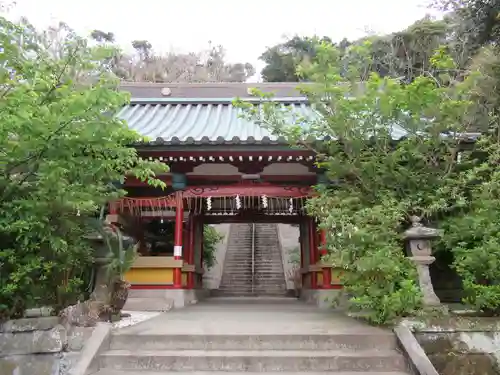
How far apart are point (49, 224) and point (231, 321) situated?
2.70 meters

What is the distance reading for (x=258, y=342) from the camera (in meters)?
4.66

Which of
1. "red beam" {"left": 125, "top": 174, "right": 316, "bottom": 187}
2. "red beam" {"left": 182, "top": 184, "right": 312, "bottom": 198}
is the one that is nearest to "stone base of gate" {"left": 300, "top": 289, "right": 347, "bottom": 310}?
"red beam" {"left": 182, "top": 184, "right": 312, "bottom": 198}

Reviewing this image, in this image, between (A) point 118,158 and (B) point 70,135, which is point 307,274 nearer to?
(A) point 118,158

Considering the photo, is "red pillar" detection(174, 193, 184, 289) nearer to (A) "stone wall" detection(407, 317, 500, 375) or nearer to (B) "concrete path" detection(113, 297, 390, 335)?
(B) "concrete path" detection(113, 297, 390, 335)

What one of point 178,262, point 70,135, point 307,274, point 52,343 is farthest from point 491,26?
point 52,343

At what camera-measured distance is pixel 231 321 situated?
19.1ft

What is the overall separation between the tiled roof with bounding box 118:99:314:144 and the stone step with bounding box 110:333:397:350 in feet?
10.7

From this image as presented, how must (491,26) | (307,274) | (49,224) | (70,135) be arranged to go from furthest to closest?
(307,274) < (491,26) < (49,224) < (70,135)

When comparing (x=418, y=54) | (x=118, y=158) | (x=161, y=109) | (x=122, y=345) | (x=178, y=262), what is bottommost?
(x=122, y=345)

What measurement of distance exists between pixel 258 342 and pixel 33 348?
2358mm

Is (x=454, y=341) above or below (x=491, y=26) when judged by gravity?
below

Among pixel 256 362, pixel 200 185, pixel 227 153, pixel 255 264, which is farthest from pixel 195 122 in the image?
pixel 255 264

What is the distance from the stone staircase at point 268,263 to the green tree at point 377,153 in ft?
29.4

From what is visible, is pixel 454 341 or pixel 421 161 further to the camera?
pixel 421 161
